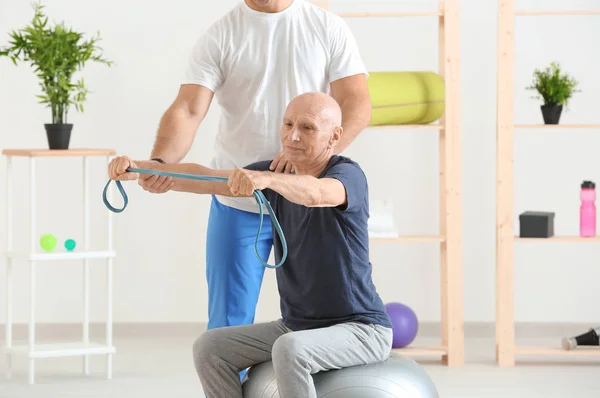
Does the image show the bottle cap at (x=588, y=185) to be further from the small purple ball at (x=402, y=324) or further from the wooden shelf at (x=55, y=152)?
the wooden shelf at (x=55, y=152)

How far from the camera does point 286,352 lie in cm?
216

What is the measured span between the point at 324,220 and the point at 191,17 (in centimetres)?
280

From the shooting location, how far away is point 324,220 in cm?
229

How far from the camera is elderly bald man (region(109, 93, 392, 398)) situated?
2.19 meters

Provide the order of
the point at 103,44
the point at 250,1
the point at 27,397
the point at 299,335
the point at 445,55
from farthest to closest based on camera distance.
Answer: the point at 103,44, the point at 445,55, the point at 27,397, the point at 250,1, the point at 299,335

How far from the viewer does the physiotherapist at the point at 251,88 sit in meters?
2.76

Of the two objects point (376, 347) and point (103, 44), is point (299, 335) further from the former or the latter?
point (103, 44)

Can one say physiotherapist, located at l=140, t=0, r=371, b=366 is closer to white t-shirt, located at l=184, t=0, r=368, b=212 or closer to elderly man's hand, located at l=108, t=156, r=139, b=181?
white t-shirt, located at l=184, t=0, r=368, b=212

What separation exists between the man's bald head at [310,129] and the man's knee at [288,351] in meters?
0.43

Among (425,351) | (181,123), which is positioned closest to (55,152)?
(181,123)

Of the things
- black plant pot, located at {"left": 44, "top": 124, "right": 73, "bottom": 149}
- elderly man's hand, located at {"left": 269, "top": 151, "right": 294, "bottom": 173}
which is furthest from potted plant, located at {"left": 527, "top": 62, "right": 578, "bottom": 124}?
elderly man's hand, located at {"left": 269, "top": 151, "right": 294, "bottom": 173}

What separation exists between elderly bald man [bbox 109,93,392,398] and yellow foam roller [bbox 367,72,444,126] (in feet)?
5.82

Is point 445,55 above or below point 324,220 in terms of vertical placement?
above

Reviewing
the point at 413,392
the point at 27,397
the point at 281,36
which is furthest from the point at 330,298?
the point at 27,397
